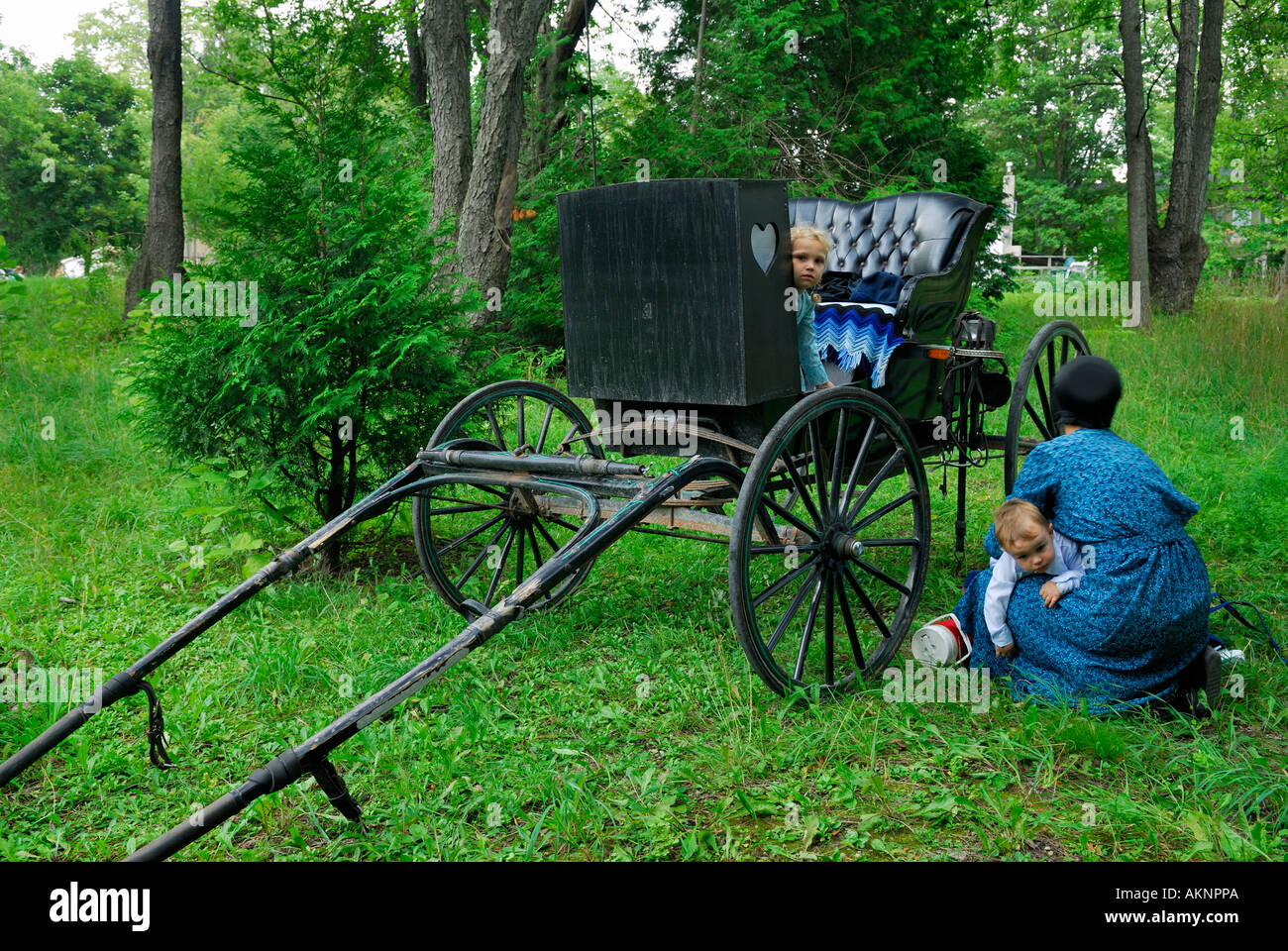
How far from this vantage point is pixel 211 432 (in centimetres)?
509

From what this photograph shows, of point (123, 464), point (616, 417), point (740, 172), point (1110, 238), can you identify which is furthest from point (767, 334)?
point (1110, 238)

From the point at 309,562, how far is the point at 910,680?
11.4 ft

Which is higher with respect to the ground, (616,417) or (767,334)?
(767,334)

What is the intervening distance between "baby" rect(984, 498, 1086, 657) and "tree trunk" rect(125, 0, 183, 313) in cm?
1082

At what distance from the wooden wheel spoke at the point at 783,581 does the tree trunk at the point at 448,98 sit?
5.46 m

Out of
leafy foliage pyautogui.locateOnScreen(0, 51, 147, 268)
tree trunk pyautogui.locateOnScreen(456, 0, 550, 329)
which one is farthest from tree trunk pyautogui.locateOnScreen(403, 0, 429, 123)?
leafy foliage pyautogui.locateOnScreen(0, 51, 147, 268)

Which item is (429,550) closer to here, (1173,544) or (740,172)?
(1173,544)

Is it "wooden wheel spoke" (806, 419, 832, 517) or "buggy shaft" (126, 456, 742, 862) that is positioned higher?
"wooden wheel spoke" (806, 419, 832, 517)

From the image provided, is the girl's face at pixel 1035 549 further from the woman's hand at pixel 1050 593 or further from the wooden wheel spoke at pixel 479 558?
the wooden wheel spoke at pixel 479 558

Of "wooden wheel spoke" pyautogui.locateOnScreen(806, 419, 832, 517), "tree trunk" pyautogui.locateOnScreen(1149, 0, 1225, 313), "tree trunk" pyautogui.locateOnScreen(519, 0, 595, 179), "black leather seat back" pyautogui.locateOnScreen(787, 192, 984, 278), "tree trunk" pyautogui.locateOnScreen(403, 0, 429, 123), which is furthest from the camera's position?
"tree trunk" pyautogui.locateOnScreen(403, 0, 429, 123)

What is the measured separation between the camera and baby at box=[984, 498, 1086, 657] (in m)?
3.55

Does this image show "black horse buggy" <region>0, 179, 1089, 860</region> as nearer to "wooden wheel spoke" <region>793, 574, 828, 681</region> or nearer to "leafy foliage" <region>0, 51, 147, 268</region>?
"wooden wheel spoke" <region>793, 574, 828, 681</region>

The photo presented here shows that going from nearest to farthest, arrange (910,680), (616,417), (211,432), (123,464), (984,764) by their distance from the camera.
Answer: (984,764), (910,680), (616,417), (211,432), (123,464)

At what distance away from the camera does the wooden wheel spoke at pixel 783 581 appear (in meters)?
3.57
